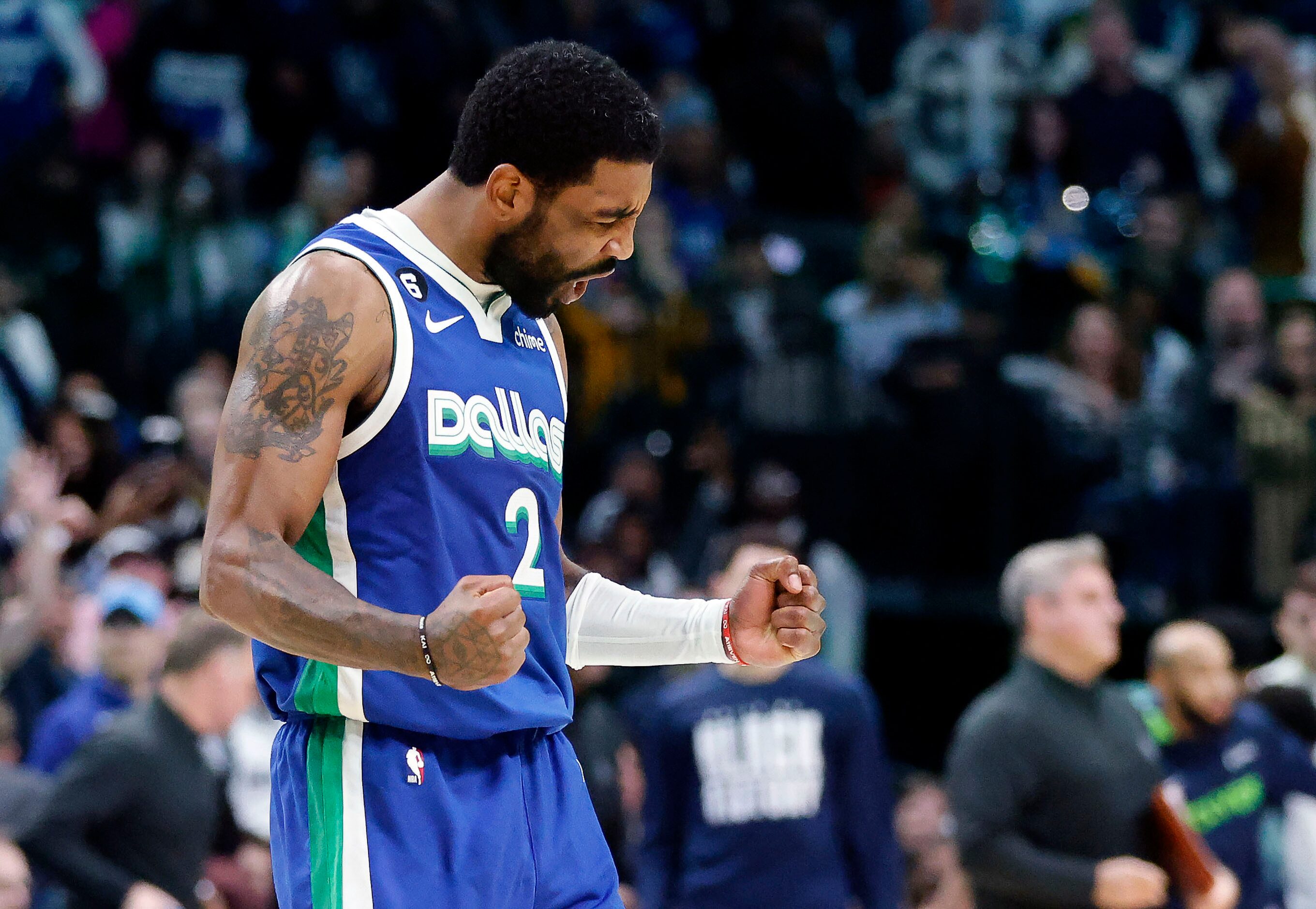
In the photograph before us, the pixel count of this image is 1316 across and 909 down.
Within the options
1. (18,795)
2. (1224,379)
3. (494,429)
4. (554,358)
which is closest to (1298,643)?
(1224,379)

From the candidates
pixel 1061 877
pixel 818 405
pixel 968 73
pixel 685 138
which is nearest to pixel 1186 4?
pixel 968 73

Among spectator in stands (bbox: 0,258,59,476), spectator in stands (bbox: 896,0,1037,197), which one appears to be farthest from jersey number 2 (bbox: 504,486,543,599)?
spectator in stands (bbox: 896,0,1037,197)

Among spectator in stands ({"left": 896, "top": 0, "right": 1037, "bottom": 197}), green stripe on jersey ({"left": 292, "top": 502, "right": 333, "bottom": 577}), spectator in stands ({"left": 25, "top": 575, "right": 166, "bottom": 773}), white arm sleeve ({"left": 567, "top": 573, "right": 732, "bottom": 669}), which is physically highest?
spectator in stands ({"left": 896, "top": 0, "right": 1037, "bottom": 197})

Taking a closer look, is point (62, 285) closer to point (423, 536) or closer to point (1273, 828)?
point (1273, 828)

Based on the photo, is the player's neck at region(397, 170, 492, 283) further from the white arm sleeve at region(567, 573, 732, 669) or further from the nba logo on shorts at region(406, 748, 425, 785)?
the nba logo on shorts at region(406, 748, 425, 785)

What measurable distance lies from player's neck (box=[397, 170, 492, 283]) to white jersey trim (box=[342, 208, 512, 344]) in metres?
0.02

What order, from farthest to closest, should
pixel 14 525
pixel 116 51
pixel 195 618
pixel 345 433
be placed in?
1. pixel 116 51
2. pixel 14 525
3. pixel 195 618
4. pixel 345 433

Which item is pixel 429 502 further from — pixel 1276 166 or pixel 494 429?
pixel 1276 166

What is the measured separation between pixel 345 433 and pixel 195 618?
3.33 m

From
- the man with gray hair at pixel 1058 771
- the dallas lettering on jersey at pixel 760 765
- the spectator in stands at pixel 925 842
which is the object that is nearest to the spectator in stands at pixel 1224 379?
the spectator in stands at pixel 925 842

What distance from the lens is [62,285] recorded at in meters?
10.3

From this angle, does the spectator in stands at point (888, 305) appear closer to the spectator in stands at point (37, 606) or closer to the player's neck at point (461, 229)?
the spectator in stands at point (37, 606)

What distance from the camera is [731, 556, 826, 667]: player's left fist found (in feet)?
10.00

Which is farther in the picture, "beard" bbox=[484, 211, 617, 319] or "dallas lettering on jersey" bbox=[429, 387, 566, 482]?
"beard" bbox=[484, 211, 617, 319]
